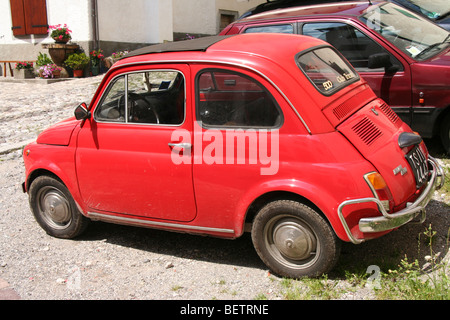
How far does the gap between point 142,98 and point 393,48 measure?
3.24 meters

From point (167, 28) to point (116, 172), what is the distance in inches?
531

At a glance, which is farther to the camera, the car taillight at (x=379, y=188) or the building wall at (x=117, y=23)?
the building wall at (x=117, y=23)

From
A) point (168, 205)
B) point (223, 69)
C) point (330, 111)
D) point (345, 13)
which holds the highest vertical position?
point (345, 13)

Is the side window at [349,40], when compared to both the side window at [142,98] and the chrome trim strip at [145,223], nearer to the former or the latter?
the side window at [142,98]

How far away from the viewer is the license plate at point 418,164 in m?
3.84

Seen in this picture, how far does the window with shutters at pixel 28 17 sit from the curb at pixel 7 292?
14.1 meters

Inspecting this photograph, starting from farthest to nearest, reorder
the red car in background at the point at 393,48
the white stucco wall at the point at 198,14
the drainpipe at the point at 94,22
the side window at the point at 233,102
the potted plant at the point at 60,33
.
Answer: the white stucco wall at the point at 198,14 → the potted plant at the point at 60,33 → the drainpipe at the point at 94,22 → the red car in background at the point at 393,48 → the side window at the point at 233,102

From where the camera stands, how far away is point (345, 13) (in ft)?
21.0

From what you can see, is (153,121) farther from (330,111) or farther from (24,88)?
(24,88)

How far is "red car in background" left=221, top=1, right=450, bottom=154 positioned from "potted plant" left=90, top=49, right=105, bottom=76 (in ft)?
31.6

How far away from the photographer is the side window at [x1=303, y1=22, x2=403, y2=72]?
20.2 ft

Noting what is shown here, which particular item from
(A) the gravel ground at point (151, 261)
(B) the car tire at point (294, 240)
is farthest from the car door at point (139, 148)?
(B) the car tire at point (294, 240)

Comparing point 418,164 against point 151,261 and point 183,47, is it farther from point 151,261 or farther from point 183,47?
point 151,261
